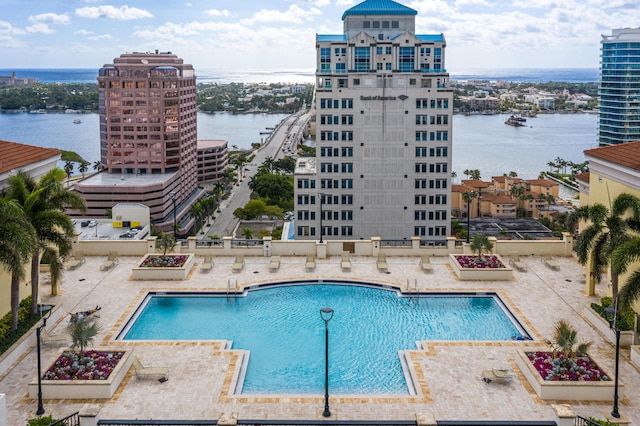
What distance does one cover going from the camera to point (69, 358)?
20109mm

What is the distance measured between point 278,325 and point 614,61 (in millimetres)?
119943

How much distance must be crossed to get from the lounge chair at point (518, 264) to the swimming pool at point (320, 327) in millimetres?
4380

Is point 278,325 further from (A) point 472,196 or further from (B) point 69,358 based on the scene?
(A) point 472,196

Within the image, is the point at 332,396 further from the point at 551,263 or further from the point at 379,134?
the point at 379,134

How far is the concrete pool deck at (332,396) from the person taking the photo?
17.8 metres

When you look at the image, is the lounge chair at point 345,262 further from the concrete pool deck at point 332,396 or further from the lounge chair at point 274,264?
the lounge chair at point 274,264

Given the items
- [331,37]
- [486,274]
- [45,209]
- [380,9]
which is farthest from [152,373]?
[380,9]

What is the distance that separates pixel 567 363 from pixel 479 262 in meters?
12.0

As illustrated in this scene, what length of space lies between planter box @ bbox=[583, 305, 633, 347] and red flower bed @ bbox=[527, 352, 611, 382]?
3206 millimetres

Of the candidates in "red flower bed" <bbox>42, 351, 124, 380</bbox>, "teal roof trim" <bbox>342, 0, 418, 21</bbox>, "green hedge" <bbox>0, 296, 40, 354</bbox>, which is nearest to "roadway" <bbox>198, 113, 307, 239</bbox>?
"teal roof trim" <bbox>342, 0, 418, 21</bbox>

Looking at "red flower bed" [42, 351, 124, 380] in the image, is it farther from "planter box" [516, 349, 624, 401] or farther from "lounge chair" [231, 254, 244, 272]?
"planter box" [516, 349, 624, 401]

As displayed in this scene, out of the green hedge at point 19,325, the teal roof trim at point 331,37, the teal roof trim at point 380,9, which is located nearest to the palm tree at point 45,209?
the green hedge at point 19,325

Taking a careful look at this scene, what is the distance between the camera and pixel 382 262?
107 ft

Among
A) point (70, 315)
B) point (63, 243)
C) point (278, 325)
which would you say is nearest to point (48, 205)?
point (63, 243)
